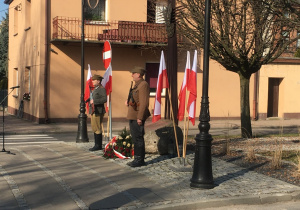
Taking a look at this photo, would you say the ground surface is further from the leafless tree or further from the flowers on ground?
the flowers on ground

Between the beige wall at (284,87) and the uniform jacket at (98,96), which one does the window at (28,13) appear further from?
the uniform jacket at (98,96)

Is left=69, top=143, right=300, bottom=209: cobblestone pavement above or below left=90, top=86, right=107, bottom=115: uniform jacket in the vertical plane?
below

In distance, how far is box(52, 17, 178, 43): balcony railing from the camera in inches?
837

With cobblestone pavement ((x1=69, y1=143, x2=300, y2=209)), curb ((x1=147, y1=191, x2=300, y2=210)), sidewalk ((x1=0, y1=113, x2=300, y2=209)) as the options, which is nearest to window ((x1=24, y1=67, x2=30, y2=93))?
sidewalk ((x1=0, y1=113, x2=300, y2=209))

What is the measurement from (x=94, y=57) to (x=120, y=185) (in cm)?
1529

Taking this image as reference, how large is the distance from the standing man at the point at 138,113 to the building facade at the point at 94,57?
1097 cm

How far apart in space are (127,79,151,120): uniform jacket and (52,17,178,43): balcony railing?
40.8 feet

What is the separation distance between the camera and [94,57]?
872 inches

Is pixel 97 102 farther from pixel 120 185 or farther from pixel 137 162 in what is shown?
pixel 120 185

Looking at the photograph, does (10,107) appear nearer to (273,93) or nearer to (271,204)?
(273,93)

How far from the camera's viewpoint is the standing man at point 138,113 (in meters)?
8.82

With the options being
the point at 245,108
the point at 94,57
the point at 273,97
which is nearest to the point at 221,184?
the point at 245,108

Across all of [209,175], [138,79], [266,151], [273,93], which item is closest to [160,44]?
[273,93]

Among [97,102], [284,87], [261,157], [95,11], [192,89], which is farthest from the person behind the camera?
[284,87]
